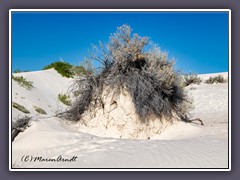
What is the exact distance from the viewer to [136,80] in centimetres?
916

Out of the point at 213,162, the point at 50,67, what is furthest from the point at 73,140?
the point at 50,67

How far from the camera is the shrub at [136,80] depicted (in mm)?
9133

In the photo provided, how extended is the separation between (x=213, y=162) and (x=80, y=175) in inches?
86.7

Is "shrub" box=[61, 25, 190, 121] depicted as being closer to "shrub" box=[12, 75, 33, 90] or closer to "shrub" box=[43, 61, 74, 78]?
"shrub" box=[12, 75, 33, 90]

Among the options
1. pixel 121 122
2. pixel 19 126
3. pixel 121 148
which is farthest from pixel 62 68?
pixel 121 148

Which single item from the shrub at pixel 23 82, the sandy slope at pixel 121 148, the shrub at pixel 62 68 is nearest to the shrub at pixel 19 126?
the sandy slope at pixel 121 148

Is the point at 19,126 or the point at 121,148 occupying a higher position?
the point at 19,126

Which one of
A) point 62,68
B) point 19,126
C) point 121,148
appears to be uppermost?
point 62,68

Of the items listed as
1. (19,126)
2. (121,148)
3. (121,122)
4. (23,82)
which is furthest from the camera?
(23,82)

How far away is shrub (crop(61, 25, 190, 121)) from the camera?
30.0ft

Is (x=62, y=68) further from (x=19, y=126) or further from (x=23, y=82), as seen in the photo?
(x=19, y=126)

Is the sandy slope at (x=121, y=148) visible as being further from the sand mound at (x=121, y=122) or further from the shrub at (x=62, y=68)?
the shrub at (x=62, y=68)

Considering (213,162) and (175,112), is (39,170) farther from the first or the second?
(175,112)

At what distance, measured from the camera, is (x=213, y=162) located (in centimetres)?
546
